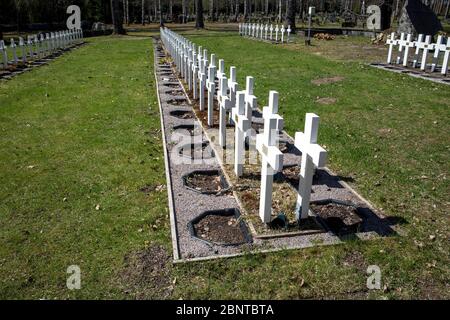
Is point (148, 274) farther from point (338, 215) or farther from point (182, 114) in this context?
point (182, 114)

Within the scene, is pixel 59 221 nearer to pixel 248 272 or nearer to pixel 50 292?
pixel 50 292

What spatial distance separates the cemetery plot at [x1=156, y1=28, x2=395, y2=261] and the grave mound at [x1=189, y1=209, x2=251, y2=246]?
21 mm

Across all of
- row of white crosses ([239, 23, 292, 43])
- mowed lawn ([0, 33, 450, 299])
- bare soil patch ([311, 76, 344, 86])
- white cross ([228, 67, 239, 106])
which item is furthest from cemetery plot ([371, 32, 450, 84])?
row of white crosses ([239, 23, 292, 43])

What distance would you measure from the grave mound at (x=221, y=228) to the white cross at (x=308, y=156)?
2.27 ft

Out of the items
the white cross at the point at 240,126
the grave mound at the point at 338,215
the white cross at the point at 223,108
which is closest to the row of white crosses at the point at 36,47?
the white cross at the point at 223,108

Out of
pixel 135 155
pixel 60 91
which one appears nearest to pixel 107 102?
pixel 60 91

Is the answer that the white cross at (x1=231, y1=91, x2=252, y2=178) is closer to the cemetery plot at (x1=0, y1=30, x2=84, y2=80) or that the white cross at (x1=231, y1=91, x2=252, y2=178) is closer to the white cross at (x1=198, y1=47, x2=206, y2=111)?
the white cross at (x1=198, y1=47, x2=206, y2=111)

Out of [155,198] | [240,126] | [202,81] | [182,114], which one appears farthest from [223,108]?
[182,114]

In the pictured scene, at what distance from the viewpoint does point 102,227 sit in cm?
436

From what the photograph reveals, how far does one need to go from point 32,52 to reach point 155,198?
1895 cm

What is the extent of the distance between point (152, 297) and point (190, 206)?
1.61 meters

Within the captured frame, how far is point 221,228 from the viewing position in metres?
4.38

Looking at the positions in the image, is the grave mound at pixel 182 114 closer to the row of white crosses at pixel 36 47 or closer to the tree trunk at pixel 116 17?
the row of white crosses at pixel 36 47

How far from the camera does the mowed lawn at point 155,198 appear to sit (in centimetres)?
349
